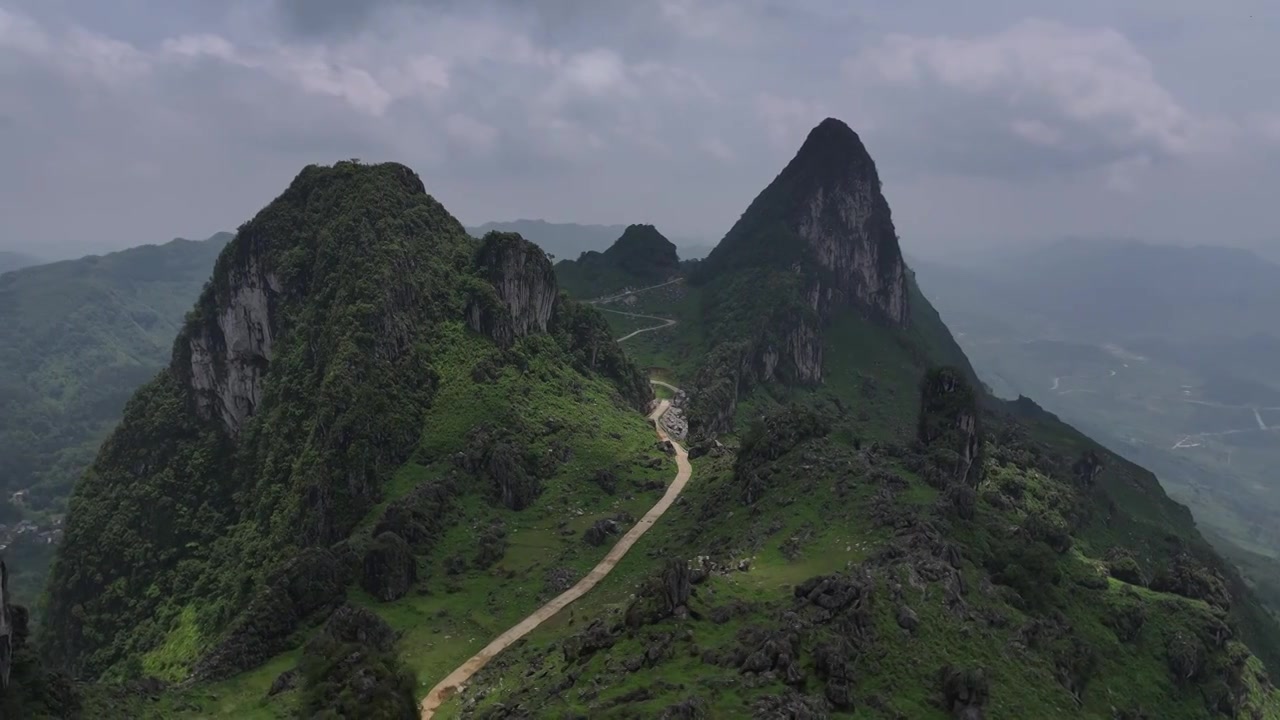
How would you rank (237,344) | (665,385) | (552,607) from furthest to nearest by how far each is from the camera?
(665,385) → (237,344) → (552,607)

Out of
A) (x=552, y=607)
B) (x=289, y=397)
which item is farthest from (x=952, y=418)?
(x=289, y=397)

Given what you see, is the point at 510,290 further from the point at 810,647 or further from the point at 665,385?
the point at 810,647

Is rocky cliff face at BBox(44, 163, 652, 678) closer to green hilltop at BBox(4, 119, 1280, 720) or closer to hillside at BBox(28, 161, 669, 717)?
hillside at BBox(28, 161, 669, 717)

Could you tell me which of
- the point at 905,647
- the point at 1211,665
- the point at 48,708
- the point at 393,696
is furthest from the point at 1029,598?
the point at 48,708

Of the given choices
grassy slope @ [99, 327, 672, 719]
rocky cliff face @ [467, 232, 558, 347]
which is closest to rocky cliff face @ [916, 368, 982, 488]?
grassy slope @ [99, 327, 672, 719]

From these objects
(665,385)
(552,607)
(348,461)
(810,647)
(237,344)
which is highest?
(237,344)

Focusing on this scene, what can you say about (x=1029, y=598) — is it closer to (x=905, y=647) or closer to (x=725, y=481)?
(x=905, y=647)

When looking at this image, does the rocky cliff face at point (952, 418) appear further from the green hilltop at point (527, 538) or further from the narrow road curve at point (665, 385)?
the narrow road curve at point (665, 385)
